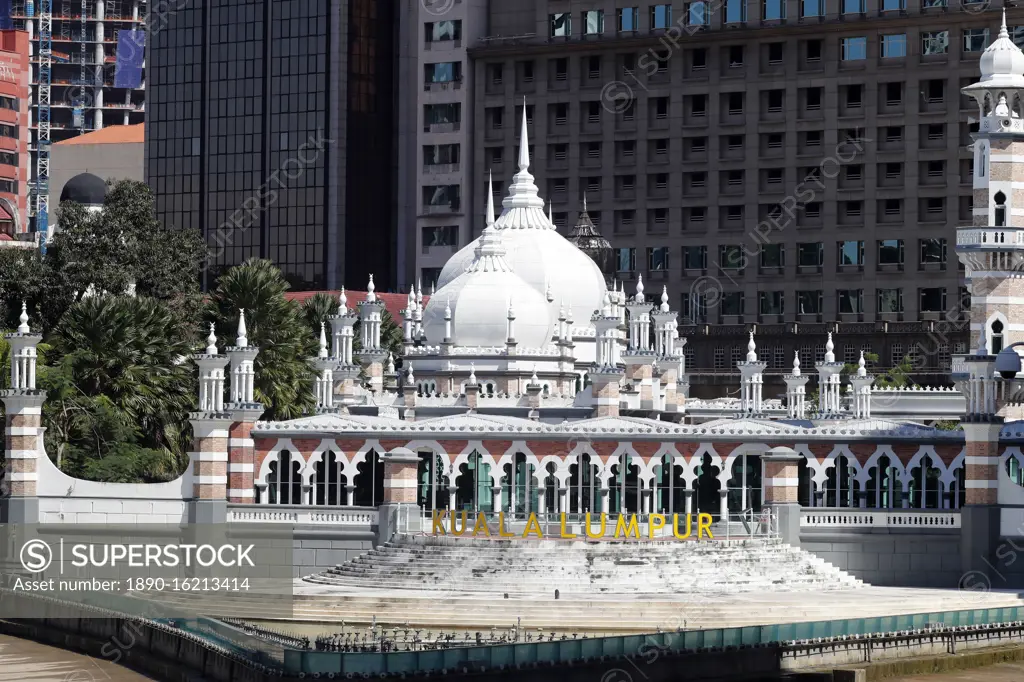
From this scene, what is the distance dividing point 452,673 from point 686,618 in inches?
556

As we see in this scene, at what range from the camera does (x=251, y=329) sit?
318ft

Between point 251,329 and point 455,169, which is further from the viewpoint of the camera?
point 455,169

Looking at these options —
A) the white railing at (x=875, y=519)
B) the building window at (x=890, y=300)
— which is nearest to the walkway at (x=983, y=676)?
the white railing at (x=875, y=519)

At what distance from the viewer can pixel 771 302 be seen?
157 m

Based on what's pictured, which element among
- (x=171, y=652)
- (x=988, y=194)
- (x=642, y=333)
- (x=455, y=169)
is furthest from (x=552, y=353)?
(x=455, y=169)

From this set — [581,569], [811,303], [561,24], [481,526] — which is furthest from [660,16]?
[581,569]

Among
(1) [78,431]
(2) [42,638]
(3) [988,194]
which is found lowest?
(2) [42,638]

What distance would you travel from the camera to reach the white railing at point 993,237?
275 feet

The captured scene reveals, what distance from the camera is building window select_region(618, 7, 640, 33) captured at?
161 meters

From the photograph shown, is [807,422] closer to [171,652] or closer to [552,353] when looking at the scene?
[552,353]

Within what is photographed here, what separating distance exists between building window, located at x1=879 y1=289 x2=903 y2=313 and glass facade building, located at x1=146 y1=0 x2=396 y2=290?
1793 inches

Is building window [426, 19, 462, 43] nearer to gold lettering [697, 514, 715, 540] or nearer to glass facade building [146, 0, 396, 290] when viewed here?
glass facade building [146, 0, 396, 290]

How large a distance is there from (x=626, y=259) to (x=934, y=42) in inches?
1026

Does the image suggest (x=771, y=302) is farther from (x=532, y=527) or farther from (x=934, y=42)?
(x=532, y=527)
